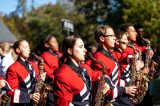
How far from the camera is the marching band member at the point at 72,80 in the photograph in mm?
5949

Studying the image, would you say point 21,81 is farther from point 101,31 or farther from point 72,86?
point 72,86

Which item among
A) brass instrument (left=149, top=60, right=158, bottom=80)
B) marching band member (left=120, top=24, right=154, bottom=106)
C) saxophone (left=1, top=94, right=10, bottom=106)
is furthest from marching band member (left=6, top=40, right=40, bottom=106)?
brass instrument (left=149, top=60, right=158, bottom=80)

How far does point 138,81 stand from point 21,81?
5.97ft

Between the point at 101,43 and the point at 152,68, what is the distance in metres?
2.41

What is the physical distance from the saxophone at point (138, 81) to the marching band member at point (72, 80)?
4.85ft

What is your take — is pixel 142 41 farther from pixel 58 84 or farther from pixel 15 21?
pixel 15 21

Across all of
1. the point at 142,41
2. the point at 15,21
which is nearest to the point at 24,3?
the point at 15,21

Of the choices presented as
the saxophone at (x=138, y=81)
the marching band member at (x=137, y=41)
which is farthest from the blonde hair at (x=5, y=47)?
the saxophone at (x=138, y=81)

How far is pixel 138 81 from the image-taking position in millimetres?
8172

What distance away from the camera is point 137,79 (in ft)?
26.7

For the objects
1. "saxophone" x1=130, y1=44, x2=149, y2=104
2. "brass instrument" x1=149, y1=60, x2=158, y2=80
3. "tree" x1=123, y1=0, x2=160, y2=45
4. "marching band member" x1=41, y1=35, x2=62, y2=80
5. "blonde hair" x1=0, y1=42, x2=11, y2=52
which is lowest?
"saxophone" x1=130, y1=44, x2=149, y2=104

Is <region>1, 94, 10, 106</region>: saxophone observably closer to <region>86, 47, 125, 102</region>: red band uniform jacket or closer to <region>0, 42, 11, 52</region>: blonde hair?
<region>86, 47, 125, 102</region>: red band uniform jacket

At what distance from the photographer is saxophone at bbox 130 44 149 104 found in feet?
26.1

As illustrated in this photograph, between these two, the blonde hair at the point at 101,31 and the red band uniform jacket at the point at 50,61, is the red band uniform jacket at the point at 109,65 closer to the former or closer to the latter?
the blonde hair at the point at 101,31
